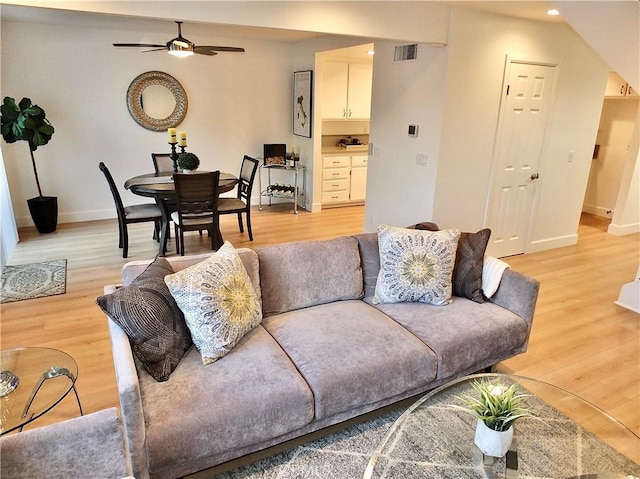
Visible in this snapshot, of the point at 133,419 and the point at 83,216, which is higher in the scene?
the point at 133,419

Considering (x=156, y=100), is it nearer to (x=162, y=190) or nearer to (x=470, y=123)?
(x=162, y=190)

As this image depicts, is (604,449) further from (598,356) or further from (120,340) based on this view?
(120,340)

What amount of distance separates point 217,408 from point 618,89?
6767mm

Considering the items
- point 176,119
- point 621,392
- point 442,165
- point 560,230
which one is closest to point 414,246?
point 621,392

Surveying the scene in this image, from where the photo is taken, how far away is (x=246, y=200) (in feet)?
17.1

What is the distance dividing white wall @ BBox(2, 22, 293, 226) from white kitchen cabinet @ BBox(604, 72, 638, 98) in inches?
179

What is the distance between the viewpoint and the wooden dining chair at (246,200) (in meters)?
4.84

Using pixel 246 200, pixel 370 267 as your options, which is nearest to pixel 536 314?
pixel 370 267

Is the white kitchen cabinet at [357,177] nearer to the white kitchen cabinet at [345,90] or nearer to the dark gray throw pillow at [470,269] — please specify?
the white kitchen cabinet at [345,90]

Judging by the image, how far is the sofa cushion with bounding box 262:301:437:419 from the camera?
1.96 metres

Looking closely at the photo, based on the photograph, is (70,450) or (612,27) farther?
(612,27)

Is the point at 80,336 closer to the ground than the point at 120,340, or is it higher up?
closer to the ground

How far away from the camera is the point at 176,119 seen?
236 inches

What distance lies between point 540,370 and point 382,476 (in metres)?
1.72
